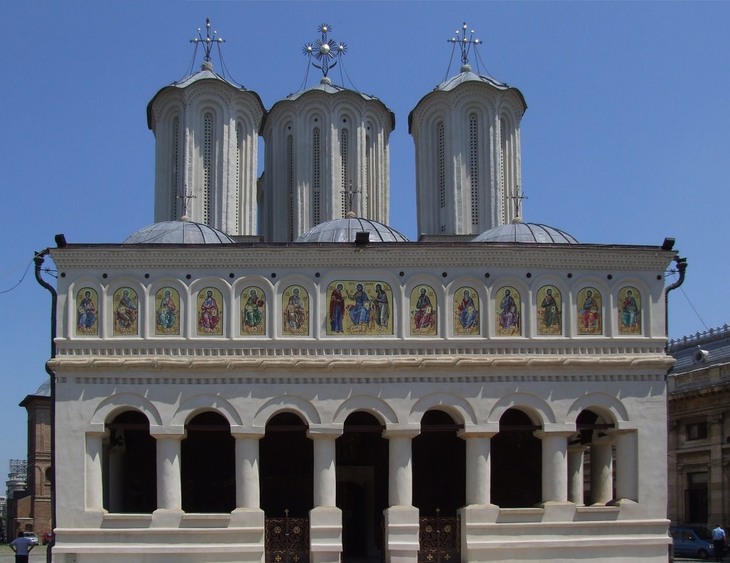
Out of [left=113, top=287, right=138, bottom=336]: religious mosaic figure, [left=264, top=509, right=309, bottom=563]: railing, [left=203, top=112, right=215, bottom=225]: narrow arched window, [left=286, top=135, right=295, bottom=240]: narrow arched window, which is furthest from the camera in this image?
[left=286, top=135, right=295, bottom=240]: narrow arched window

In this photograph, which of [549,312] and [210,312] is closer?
[210,312]

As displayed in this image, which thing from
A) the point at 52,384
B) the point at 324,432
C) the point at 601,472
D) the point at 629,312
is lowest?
the point at 601,472

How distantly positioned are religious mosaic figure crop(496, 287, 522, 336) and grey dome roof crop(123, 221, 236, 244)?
627cm

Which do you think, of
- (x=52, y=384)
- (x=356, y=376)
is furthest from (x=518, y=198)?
(x=52, y=384)

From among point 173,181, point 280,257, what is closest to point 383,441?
point 280,257

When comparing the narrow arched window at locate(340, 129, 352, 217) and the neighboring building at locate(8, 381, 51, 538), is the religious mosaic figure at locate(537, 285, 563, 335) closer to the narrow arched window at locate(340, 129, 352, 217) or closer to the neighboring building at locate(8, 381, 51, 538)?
the narrow arched window at locate(340, 129, 352, 217)

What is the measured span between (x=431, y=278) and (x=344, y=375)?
264cm

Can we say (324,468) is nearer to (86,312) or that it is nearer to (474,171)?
(86,312)

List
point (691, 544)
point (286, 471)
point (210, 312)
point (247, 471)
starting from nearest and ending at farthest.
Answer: point (247, 471)
point (210, 312)
point (286, 471)
point (691, 544)

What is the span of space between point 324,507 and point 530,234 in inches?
300

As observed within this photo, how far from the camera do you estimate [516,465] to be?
24.5 m

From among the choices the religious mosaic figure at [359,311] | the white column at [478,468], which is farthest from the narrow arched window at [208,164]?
the white column at [478,468]

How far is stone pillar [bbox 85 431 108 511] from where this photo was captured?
21109mm

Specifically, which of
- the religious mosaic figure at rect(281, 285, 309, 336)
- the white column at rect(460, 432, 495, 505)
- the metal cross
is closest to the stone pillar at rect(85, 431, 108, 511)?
the religious mosaic figure at rect(281, 285, 309, 336)
